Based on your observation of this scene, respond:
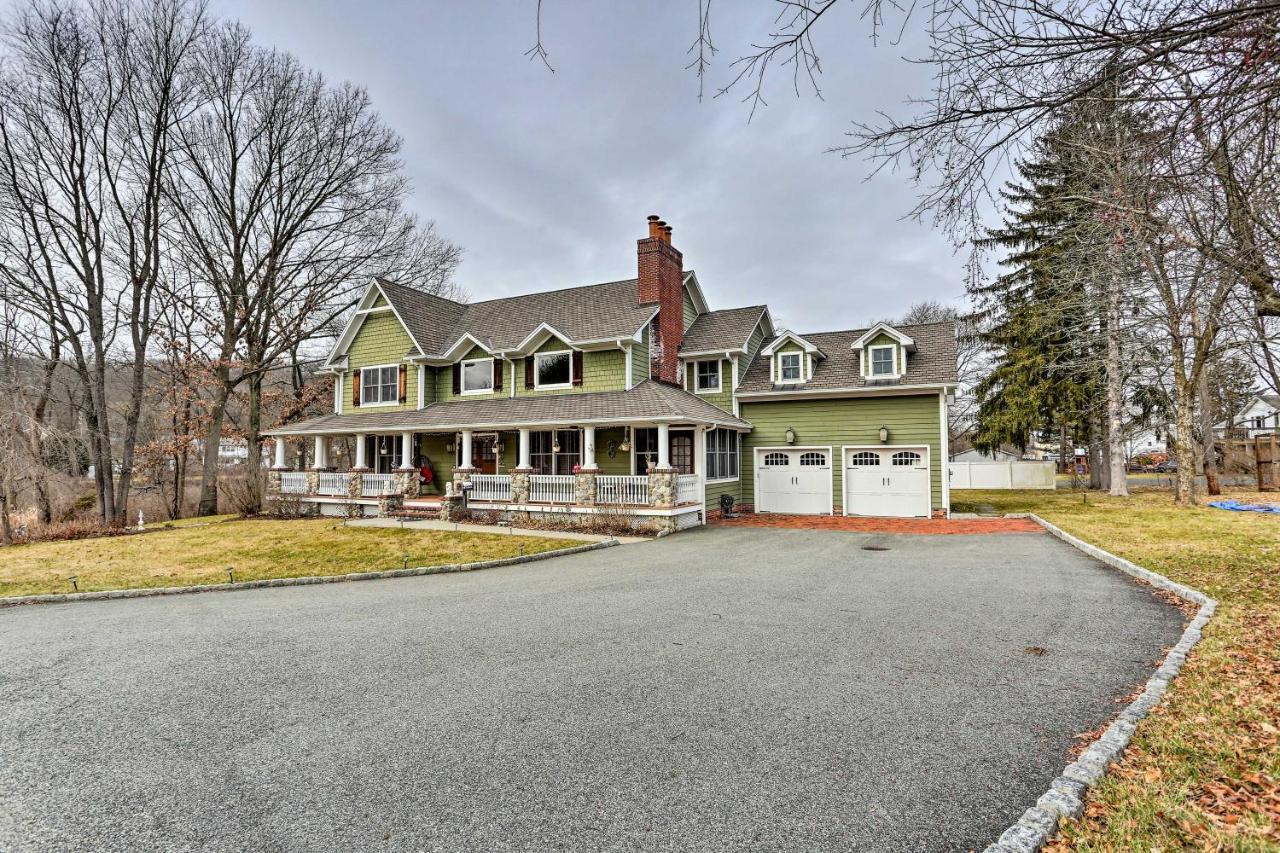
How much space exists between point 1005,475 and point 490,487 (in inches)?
1065

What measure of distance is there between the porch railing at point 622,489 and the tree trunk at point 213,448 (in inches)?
660

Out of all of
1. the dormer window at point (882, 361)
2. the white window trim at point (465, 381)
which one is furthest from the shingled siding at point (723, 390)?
the white window trim at point (465, 381)

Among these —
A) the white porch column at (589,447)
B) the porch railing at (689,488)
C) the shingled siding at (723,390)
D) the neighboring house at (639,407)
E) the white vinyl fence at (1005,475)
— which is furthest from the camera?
the white vinyl fence at (1005,475)

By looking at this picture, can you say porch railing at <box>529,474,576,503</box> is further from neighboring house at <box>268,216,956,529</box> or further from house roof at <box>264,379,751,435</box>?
house roof at <box>264,379,751,435</box>

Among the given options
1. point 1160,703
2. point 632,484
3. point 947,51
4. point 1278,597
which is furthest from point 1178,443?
point 947,51

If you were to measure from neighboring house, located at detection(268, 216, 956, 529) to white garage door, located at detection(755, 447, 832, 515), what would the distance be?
47 millimetres

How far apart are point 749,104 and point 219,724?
5.78m

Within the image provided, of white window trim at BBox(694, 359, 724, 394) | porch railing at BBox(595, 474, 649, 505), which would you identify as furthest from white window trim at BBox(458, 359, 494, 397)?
white window trim at BBox(694, 359, 724, 394)

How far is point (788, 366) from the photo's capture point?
62.9 ft

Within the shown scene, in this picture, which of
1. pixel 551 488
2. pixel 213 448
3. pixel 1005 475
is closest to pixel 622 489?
pixel 551 488

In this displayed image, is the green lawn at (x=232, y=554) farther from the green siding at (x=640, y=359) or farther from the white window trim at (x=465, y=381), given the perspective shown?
the green siding at (x=640, y=359)

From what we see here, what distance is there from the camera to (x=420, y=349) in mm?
20406

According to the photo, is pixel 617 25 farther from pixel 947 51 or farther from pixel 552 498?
pixel 552 498

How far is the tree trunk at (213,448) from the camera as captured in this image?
74.8 feet
